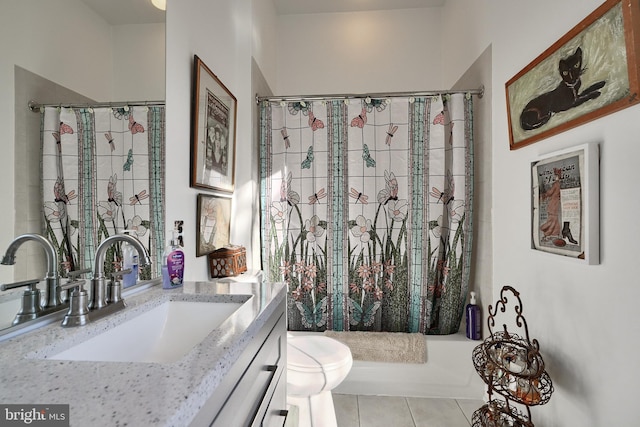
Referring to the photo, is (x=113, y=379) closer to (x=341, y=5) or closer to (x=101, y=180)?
(x=101, y=180)

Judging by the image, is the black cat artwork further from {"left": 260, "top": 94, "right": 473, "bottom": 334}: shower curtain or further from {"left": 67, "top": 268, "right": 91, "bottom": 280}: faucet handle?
{"left": 67, "top": 268, "right": 91, "bottom": 280}: faucet handle

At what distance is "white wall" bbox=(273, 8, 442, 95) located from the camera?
9.50ft

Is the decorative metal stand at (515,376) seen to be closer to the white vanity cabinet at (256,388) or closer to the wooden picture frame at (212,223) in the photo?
the white vanity cabinet at (256,388)

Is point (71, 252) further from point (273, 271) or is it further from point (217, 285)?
point (273, 271)

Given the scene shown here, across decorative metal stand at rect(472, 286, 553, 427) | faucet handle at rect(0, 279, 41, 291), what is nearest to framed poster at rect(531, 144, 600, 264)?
decorative metal stand at rect(472, 286, 553, 427)

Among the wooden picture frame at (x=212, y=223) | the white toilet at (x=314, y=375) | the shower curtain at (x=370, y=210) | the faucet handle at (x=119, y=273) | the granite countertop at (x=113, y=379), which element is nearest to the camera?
the granite countertop at (x=113, y=379)

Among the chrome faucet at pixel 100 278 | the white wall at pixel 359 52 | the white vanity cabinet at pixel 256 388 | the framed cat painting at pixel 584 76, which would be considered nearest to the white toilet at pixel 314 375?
the white vanity cabinet at pixel 256 388

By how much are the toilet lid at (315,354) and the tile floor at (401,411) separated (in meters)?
0.56

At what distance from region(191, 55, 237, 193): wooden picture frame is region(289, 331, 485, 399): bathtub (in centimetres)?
150

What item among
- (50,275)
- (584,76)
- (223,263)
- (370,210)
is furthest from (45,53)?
(370,210)

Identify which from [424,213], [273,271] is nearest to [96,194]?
[273,271]

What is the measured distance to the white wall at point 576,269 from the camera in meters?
0.99

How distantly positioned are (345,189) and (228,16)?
4.39 ft

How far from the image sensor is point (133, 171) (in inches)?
42.4
